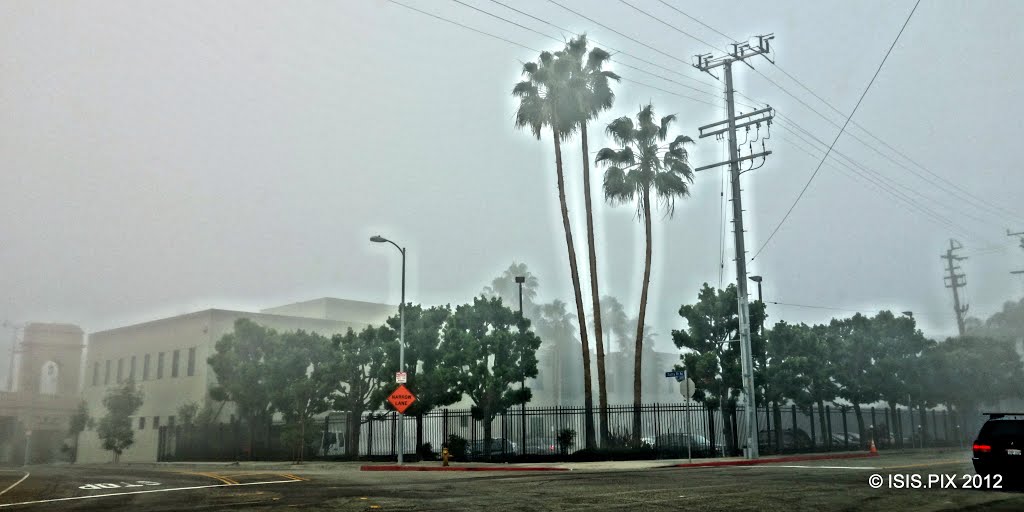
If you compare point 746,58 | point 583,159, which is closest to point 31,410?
point 583,159

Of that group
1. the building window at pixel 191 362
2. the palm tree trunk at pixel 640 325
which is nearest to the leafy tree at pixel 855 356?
the palm tree trunk at pixel 640 325

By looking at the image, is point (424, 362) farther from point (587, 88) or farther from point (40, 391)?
point (40, 391)

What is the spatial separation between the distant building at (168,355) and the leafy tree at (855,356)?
3546 centimetres

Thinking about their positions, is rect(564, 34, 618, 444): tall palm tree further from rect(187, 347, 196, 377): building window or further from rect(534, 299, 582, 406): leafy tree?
rect(534, 299, 582, 406): leafy tree

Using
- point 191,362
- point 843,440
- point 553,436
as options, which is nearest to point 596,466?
point 553,436

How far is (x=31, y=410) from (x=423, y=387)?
60857 mm

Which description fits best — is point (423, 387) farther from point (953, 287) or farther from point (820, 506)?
point (953, 287)

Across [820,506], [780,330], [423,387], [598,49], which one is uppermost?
[598,49]

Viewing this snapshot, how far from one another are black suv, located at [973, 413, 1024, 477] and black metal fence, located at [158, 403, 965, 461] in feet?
41.6

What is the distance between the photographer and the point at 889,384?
174 feet

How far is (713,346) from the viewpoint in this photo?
128 feet

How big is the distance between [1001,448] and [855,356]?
38.0 metres

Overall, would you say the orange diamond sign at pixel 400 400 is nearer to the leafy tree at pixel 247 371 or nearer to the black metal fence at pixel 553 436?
the black metal fence at pixel 553 436

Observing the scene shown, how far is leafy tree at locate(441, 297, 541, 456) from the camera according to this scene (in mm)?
36562
